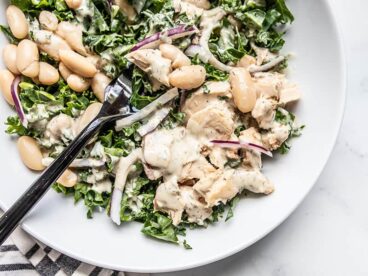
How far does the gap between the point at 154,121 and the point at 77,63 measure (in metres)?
0.38

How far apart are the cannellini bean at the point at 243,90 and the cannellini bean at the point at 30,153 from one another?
32.9 inches

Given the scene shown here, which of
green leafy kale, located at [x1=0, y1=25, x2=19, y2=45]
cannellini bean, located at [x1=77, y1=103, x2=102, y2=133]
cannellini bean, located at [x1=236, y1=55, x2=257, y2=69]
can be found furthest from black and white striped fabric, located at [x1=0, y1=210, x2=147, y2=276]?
cannellini bean, located at [x1=236, y1=55, x2=257, y2=69]

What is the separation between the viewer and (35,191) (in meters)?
2.00

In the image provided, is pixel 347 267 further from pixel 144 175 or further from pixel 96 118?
pixel 96 118

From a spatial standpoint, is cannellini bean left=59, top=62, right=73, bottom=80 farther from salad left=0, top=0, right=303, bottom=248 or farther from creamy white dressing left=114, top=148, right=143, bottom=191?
creamy white dressing left=114, top=148, right=143, bottom=191

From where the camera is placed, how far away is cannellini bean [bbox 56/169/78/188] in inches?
85.4

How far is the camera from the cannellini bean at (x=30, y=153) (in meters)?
2.15

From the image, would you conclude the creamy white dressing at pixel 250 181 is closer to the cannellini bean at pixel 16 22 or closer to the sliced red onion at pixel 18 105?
the sliced red onion at pixel 18 105

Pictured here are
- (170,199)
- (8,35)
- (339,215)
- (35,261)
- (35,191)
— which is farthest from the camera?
(339,215)

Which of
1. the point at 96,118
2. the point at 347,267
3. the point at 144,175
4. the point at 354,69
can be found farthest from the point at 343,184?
the point at 96,118

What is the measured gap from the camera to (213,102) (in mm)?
2135

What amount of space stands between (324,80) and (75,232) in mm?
1205

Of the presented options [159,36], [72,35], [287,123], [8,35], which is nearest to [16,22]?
[8,35]

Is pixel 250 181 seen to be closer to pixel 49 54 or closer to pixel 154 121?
pixel 154 121
